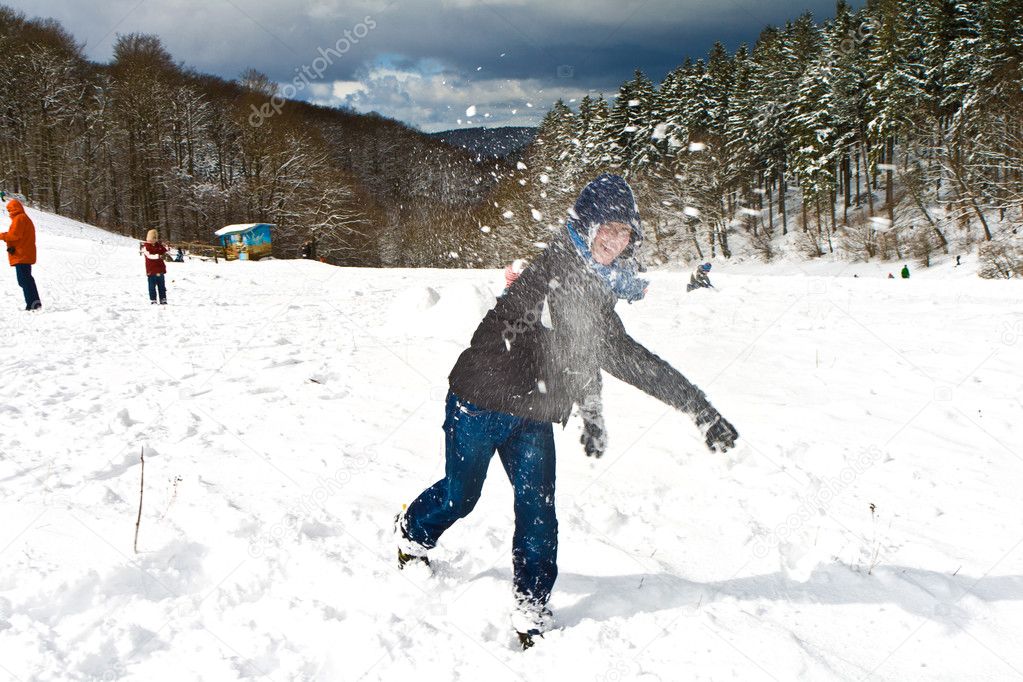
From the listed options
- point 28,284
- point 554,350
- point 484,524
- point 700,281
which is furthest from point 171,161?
point 554,350

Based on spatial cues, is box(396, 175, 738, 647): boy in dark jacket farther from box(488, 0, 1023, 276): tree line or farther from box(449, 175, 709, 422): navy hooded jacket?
box(488, 0, 1023, 276): tree line

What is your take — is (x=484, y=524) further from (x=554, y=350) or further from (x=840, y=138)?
(x=840, y=138)

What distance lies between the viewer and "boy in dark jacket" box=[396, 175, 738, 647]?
102 inches

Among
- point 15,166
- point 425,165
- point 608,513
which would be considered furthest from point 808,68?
point 15,166

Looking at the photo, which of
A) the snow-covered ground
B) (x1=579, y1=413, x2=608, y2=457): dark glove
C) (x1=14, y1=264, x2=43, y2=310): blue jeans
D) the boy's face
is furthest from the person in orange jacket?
the boy's face

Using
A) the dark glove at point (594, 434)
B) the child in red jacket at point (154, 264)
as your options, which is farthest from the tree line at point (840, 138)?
the dark glove at point (594, 434)

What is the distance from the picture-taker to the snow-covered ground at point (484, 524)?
2570 millimetres

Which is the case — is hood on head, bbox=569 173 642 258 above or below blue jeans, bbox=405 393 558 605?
above

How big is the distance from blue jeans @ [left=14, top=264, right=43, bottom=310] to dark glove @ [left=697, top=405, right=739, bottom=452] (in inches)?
484

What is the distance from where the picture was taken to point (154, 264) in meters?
12.8

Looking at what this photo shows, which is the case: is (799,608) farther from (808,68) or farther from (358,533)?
(808,68)

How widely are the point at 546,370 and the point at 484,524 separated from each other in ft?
4.81

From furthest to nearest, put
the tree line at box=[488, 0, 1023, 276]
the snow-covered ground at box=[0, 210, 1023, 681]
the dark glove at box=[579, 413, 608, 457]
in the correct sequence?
the tree line at box=[488, 0, 1023, 276], the dark glove at box=[579, 413, 608, 457], the snow-covered ground at box=[0, 210, 1023, 681]

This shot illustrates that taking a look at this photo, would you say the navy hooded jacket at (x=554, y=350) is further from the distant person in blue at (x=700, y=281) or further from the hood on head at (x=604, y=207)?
the distant person in blue at (x=700, y=281)
